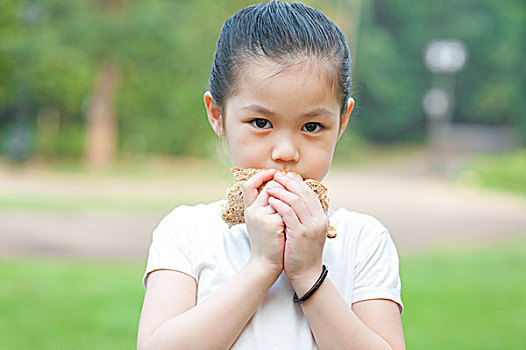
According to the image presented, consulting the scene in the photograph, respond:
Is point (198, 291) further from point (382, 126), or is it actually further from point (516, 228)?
point (382, 126)

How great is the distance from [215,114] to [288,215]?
0.38m

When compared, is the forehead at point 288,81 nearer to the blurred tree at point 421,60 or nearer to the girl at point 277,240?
the girl at point 277,240

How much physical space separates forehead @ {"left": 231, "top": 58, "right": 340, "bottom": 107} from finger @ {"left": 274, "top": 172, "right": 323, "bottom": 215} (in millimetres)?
155

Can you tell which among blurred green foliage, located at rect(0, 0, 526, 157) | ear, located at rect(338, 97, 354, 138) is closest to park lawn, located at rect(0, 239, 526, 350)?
ear, located at rect(338, 97, 354, 138)

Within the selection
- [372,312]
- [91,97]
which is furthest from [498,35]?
[372,312]

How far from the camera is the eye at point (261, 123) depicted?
4.64 ft

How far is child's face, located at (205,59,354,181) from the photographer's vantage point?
1384 mm

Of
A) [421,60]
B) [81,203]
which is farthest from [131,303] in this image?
[421,60]

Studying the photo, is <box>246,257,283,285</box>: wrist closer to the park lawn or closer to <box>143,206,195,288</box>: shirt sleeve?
<box>143,206,195,288</box>: shirt sleeve

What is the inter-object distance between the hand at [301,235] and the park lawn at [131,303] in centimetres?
333

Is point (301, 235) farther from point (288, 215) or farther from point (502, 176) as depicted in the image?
point (502, 176)

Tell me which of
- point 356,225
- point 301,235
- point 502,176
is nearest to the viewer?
point 301,235

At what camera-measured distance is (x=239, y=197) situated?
1416 millimetres

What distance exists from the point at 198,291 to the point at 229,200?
0.65 feet
